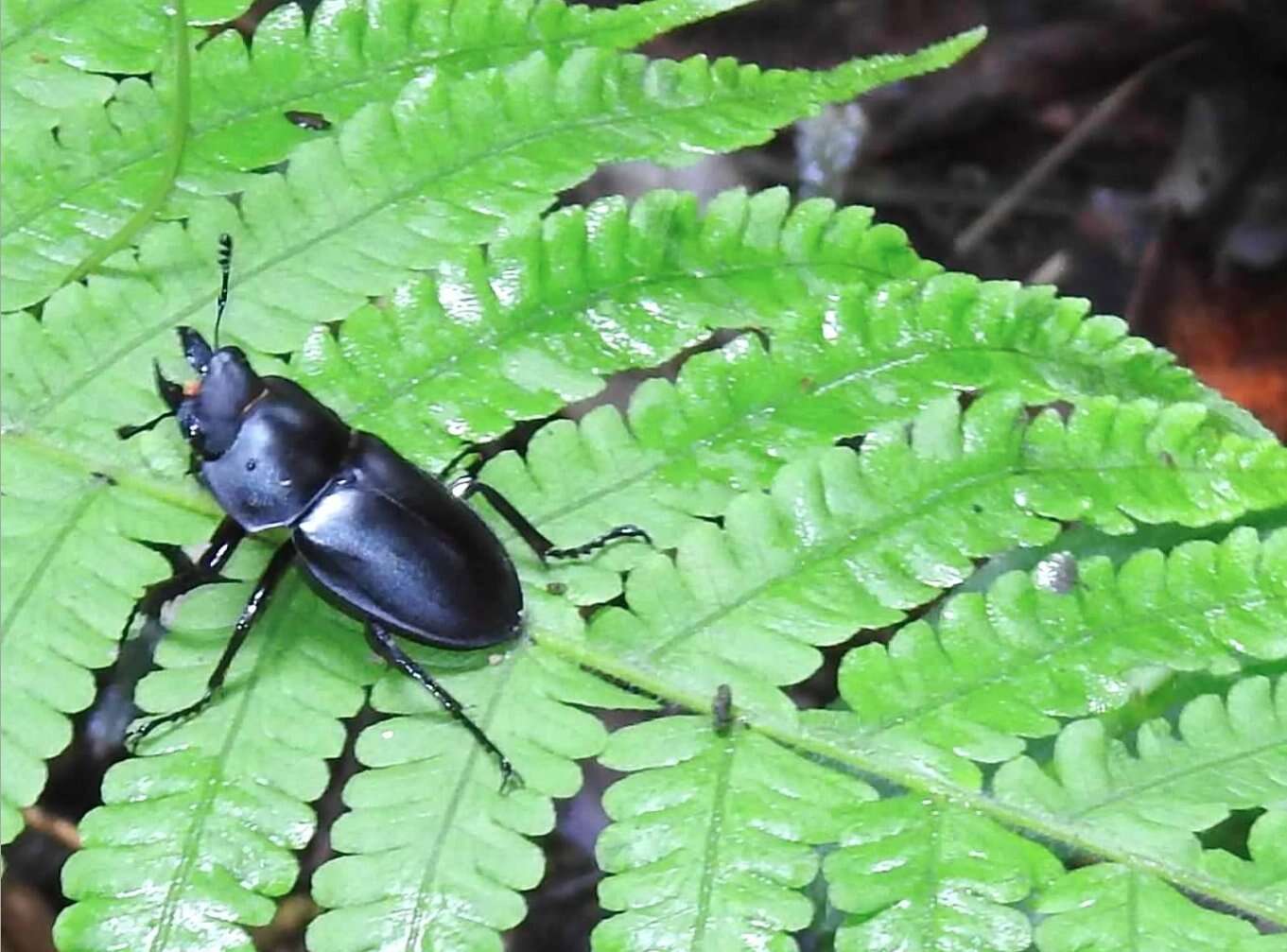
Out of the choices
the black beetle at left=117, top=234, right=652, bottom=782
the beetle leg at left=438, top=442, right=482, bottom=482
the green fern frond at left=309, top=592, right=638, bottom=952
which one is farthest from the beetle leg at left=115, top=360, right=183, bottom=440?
the green fern frond at left=309, top=592, right=638, bottom=952

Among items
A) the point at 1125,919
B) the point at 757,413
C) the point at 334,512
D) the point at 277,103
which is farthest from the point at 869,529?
the point at 277,103

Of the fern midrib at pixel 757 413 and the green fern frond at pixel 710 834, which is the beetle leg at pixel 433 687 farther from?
the fern midrib at pixel 757 413

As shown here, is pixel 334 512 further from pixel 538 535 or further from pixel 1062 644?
pixel 1062 644

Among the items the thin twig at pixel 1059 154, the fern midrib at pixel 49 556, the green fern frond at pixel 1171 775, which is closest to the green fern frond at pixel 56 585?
the fern midrib at pixel 49 556

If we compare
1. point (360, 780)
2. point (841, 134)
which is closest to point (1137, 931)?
point (360, 780)

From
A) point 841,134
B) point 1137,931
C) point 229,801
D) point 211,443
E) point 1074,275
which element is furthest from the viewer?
point 1074,275

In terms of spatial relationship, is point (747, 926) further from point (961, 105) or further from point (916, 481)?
point (961, 105)
